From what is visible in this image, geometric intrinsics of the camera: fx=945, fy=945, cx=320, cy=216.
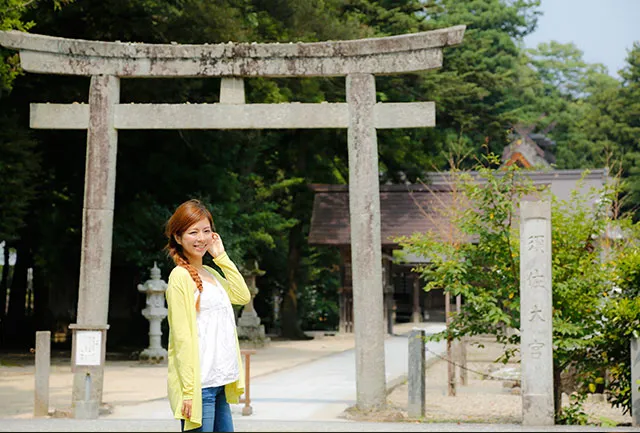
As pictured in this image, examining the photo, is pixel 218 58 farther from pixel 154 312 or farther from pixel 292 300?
pixel 292 300

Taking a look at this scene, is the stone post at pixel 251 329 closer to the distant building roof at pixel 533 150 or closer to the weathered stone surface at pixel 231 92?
the weathered stone surface at pixel 231 92

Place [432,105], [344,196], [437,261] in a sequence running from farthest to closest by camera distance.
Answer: [344,196], [432,105], [437,261]

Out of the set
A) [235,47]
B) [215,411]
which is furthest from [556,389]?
[215,411]

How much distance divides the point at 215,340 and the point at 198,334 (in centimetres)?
9

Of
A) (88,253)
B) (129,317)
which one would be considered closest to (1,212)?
(88,253)

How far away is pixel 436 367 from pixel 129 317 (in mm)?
9991

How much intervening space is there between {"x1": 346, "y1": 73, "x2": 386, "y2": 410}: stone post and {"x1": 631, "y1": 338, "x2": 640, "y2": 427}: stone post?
2.85 metres

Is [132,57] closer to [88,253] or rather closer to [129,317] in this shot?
[88,253]

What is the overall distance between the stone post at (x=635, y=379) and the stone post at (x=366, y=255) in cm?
285

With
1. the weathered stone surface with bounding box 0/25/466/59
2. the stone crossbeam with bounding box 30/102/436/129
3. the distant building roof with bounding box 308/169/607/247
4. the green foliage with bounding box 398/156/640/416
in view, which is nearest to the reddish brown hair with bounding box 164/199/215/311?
the green foliage with bounding box 398/156/640/416

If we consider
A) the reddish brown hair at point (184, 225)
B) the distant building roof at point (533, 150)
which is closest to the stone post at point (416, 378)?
the reddish brown hair at point (184, 225)

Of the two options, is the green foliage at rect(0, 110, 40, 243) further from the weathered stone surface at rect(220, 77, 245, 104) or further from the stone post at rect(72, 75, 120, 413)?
the weathered stone surface at rect(220, 77, 245, 104)

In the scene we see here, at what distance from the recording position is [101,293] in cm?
1130

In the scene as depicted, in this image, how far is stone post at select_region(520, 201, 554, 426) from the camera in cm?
936
